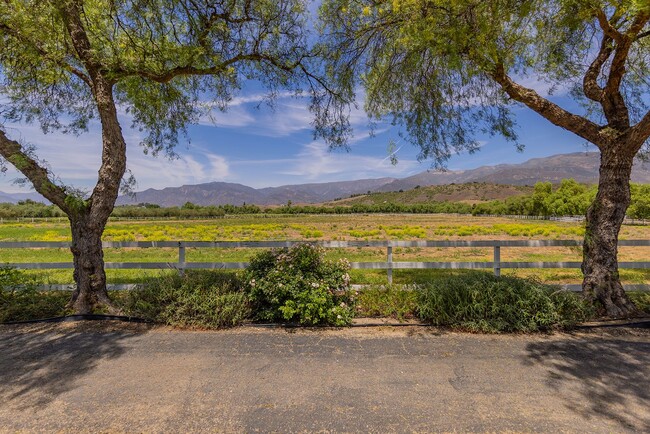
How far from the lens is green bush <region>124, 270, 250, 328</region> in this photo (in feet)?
17.1

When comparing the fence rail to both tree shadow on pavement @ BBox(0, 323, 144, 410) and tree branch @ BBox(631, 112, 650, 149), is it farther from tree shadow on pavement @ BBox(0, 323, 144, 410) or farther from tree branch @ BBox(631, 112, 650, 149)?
tree branch @ BBox(631, 112, 650, 149)

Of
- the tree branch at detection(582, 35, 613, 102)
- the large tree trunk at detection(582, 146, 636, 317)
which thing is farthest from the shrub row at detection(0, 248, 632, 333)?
the tree branch at detection(582, 35, 613, 102)

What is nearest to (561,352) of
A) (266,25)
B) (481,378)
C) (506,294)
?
(506,294)

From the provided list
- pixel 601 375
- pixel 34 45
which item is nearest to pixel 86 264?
pixel 34 45

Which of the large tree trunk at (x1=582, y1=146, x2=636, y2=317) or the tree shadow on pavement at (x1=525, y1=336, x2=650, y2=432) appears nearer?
the tree shadow on pavement at (x1=525, y1=336, x2=650, y2=432)

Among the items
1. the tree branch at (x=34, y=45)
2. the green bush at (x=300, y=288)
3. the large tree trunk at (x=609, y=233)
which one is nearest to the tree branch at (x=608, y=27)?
the large tree trunk at (x=609, y=233)

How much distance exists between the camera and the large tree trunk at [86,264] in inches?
229

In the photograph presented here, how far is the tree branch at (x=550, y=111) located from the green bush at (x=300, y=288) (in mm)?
4539

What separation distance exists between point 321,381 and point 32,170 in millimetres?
5995

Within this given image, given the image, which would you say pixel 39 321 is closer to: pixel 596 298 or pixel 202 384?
pixel 202 384

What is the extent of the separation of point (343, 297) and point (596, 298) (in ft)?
14.5

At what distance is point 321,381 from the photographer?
11.7 ft

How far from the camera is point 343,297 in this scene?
5.66m

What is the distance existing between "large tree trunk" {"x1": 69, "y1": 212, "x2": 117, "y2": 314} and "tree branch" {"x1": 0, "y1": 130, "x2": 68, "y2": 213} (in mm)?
448
